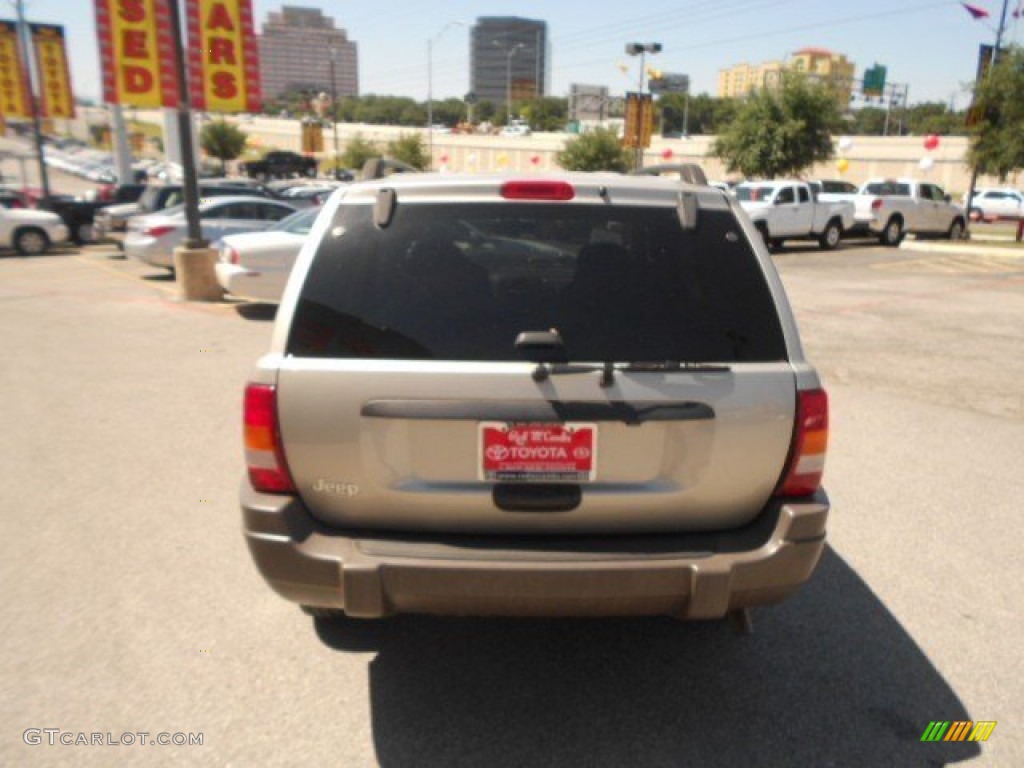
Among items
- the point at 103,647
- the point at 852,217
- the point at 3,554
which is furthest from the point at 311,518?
the point at 852,217

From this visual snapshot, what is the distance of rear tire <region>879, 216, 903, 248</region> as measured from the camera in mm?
24391

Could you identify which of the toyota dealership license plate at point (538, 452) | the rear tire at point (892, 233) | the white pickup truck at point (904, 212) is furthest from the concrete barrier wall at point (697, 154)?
the toyota dealership license plate at point (538, 452)

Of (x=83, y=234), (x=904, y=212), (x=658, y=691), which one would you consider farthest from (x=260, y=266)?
(x=904, y=212)

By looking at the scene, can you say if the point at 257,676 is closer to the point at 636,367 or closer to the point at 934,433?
the point at 636,367

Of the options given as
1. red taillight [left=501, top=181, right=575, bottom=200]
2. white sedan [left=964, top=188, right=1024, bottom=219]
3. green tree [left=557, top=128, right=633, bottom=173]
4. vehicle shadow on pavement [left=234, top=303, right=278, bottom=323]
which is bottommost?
vehicle shadow on pavement [left=234, top=303, right=278, bottom=323]

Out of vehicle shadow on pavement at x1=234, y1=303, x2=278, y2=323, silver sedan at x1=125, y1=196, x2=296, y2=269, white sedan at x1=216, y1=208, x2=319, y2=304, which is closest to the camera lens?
white sedan at x1=216, y1=208, x2=319, y2=304

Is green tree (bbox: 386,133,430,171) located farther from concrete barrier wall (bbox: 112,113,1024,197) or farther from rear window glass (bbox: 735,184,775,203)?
rear window glass (bbox: 735,184,775,203)

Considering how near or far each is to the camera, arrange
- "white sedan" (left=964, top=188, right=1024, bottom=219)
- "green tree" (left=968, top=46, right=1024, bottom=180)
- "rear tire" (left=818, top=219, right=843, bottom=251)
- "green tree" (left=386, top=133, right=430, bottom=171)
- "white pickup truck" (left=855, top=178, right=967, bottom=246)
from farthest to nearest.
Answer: "green tree" (left=386, top=133, right=430, bottom=171) < "white sedan" (left=964, top=188, right=1024, bottom=219) < "white pickup truck" (left=855, top=178, right=967, bottom=246) < "green tree" (left=968, top=46, right=1024, bottom=180) < "rear tire" (left=818, top=219, right=843, bottom=251)

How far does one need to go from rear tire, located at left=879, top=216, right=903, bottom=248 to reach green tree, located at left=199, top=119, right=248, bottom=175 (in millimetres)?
57182

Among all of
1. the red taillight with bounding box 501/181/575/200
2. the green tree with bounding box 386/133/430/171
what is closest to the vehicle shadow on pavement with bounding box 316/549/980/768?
the red taillight with bounding box 501/181/575/200

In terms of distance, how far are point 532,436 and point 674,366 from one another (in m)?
0.51

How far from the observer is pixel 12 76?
27.5 m

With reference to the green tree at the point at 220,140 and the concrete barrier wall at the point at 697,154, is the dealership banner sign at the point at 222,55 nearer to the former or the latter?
the concrete barrier wall at the point at 697,154

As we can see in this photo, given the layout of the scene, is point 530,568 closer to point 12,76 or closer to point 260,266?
point 260,266
